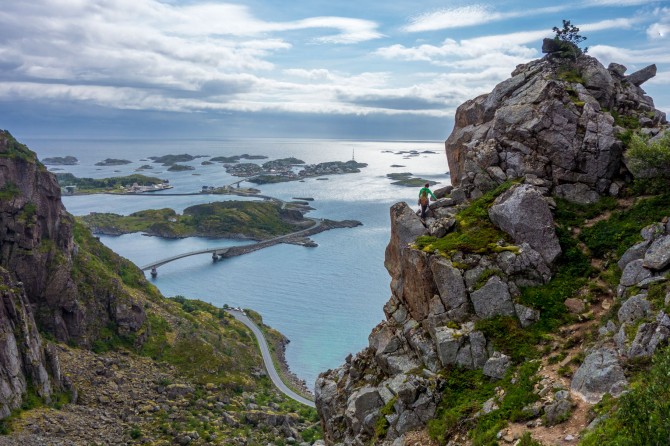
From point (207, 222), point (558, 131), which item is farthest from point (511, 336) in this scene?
point (207, 222)

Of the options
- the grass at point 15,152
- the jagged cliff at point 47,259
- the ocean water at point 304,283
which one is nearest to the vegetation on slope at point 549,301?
the jagged cliff at point 47,259

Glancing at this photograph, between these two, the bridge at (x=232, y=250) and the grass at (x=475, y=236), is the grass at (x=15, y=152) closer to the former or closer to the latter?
the grass at (x=475, y=236)

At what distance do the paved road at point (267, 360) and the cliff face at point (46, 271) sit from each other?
742 inches

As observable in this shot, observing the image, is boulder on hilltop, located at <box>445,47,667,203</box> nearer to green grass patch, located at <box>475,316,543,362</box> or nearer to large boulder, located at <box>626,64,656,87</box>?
large boulder, located at <box>626,64,656,87</box>

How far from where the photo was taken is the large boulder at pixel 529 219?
20.6m


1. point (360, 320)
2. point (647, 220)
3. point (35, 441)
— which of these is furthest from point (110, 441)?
point (360, 320)

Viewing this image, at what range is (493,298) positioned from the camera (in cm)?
1947

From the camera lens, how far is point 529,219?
69.2 ft

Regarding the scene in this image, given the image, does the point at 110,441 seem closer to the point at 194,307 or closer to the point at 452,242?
the point at 452,242

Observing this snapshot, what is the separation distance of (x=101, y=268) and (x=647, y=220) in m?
61.7

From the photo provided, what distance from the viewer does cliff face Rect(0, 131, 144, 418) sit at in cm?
5488

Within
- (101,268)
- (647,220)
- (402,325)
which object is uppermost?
(647,220)

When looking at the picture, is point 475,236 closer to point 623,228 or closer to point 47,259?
point 623,228

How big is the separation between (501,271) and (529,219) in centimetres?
279
